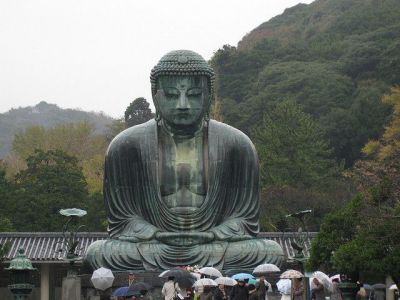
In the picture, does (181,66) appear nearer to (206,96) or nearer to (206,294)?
(206,96)

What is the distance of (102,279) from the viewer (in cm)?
1605

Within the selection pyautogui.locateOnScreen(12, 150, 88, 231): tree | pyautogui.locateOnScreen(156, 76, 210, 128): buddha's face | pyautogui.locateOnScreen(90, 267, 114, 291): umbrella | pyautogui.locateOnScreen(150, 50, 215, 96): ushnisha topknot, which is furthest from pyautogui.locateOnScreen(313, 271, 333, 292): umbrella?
pyautogui.locateOnScreen(12, 150, 88, 231): tree

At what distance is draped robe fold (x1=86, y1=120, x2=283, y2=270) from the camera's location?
17969 millimetres

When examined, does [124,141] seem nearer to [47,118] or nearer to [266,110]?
[266,110]

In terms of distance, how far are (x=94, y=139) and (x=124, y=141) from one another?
146ft

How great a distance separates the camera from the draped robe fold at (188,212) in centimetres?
1797

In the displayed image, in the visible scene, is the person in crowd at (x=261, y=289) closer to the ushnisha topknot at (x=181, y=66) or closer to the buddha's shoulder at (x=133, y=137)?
the buddha's shoulder at (x=133, y=137)

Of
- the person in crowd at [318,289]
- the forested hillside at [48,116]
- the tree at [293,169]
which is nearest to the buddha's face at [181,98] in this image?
the person in crowd at [318,289]

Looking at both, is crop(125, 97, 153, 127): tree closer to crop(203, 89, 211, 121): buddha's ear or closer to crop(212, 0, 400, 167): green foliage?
crop(212, 0, 400, 167): green foliage

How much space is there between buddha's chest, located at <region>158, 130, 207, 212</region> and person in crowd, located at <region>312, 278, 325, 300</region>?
3.82m

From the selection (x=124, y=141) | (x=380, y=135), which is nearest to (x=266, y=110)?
(x=380, y=135)

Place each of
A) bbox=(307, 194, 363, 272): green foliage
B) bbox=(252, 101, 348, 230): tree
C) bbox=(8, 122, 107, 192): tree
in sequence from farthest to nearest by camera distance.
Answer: bbox=(8, 122, 107, 192): tree → bbox=(252, 101, 348, 230): tree → bbox=(307, 194, 363, 272): green foliage

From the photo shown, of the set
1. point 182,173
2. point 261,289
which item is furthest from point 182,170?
point 261,289

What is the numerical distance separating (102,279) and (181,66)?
427cm
